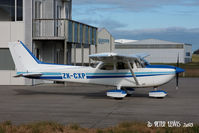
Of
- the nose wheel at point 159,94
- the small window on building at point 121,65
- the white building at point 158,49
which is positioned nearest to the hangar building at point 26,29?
the small window on building at point 121,65

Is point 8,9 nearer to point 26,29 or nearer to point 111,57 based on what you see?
point 26,29

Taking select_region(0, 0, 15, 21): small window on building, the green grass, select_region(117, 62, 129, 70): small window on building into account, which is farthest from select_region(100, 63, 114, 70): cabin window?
select_region(0, 0, 15, 21): small window on building

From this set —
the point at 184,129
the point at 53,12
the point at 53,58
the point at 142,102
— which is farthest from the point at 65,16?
the point at 184,129

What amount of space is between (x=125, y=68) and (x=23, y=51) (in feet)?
17.0

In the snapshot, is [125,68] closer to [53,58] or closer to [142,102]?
[142,102]

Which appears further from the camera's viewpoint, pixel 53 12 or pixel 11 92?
pixel 53 12

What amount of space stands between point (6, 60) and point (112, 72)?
9.01 meters

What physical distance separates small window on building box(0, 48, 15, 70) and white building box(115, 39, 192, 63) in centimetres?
5781

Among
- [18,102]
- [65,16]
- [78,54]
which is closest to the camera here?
[18,102]

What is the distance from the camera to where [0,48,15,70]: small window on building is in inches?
855

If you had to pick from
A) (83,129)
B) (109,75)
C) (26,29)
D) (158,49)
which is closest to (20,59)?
(109,75)

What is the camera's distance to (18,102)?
46.8 feet

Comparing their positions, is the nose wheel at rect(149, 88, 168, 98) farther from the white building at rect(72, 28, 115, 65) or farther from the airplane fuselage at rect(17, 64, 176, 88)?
the white building at rect(72, 28, 115, 65)

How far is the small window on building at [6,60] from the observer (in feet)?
71.3
